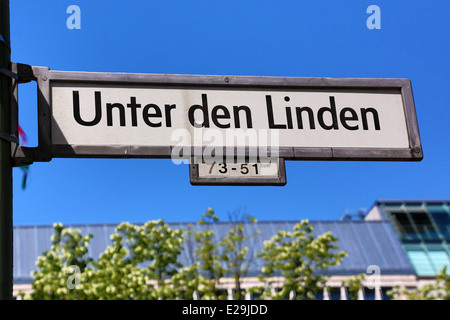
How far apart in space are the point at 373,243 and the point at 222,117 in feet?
142

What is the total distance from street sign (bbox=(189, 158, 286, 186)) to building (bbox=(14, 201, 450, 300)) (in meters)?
34.9

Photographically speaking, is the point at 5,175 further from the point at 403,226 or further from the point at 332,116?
the point at 403,226

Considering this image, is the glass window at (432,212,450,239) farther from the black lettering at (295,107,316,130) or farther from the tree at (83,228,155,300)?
the black lettering at (295,107,316,130)

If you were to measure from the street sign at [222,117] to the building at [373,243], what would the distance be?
3463 centimetres

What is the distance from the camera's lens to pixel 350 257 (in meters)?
42.5

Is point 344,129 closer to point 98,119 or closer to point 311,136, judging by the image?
point 311,136

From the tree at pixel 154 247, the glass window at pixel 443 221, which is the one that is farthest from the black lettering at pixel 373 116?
the glass window at pixel 443 221

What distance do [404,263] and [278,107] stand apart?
42.5m

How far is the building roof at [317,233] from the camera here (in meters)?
40.0

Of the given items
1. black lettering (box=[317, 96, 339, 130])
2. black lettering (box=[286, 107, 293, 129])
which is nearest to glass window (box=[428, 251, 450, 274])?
black lettering (box=[317, 96, 339, 130])
